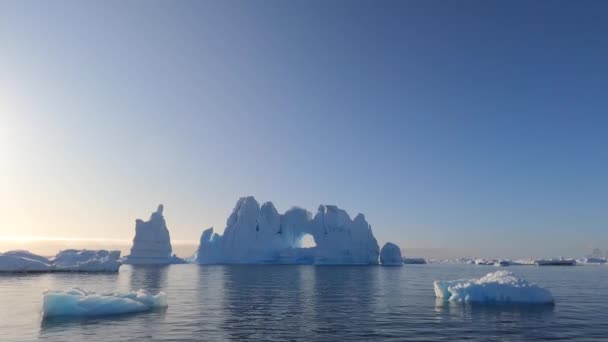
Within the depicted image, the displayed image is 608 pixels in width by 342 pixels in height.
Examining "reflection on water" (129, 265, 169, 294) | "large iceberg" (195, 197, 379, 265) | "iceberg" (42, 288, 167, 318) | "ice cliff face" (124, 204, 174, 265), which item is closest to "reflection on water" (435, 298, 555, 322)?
"iceberg" (42, 288, 167, 318)

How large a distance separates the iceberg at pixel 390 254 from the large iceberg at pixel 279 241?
1.69 meters

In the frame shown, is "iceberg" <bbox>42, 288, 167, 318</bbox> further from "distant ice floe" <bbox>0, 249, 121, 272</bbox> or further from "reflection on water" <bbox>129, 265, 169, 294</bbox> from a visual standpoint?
"distant ice floe" <bbox>0, 249, 121, 272</bbox>

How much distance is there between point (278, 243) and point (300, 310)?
65.1 meters

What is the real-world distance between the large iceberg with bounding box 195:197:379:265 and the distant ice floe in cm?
2363

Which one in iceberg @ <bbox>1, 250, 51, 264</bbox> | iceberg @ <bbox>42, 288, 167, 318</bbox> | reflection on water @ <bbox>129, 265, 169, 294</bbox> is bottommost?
reflection on water @ <bbox>129, 265, 169, 294</bbox>

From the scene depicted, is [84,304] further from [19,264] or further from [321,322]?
[19,264]

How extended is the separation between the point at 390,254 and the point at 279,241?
2279 cm

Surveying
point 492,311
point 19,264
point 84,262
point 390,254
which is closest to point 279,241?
point 390,254

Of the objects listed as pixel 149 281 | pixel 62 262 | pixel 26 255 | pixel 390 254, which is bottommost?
pixel 149 281

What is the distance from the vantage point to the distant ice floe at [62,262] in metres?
51.4

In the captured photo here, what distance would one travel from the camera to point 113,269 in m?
55.8

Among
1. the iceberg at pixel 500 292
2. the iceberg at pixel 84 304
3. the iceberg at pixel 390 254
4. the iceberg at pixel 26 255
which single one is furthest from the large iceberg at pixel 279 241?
the iceberg at pixel 84 304

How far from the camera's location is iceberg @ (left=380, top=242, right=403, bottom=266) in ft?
277

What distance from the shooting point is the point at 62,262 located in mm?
58188
